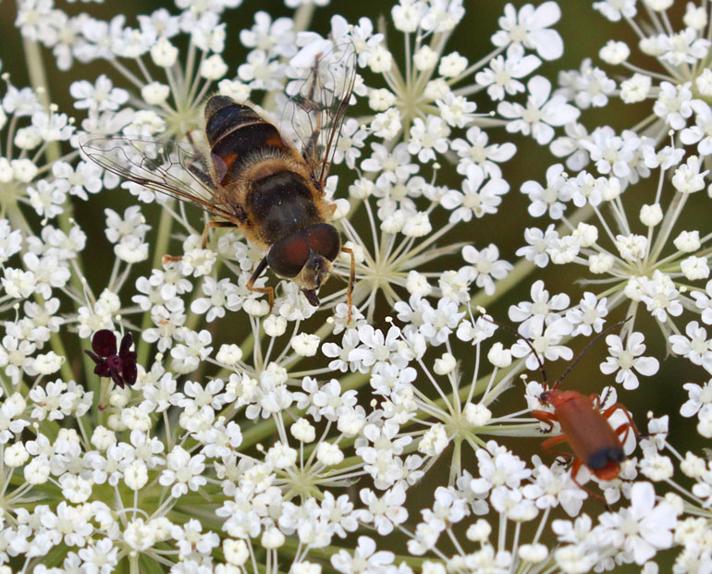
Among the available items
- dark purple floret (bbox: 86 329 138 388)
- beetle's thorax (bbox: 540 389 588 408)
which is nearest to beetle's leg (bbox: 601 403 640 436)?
beetle's thorax (bbox: 540 389 588 408)

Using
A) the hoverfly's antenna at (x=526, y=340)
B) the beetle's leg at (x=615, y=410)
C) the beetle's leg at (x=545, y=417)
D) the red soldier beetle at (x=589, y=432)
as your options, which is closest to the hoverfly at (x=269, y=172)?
the hoverfly's antenna at (x=526, y=340)

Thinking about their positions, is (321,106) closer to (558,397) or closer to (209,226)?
(209,226)

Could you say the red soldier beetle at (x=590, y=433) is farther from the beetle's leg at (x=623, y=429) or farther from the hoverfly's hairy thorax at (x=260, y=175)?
the hoverfly's hairy thorax at (x=260, y=175)

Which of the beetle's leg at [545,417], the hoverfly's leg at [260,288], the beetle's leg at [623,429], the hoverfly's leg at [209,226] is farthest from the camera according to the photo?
the hoverfly's leg at [209,226]

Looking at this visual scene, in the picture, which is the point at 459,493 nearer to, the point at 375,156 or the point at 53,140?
the point at 375,156

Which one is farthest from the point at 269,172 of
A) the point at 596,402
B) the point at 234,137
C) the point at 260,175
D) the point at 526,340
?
the point at 596,402
